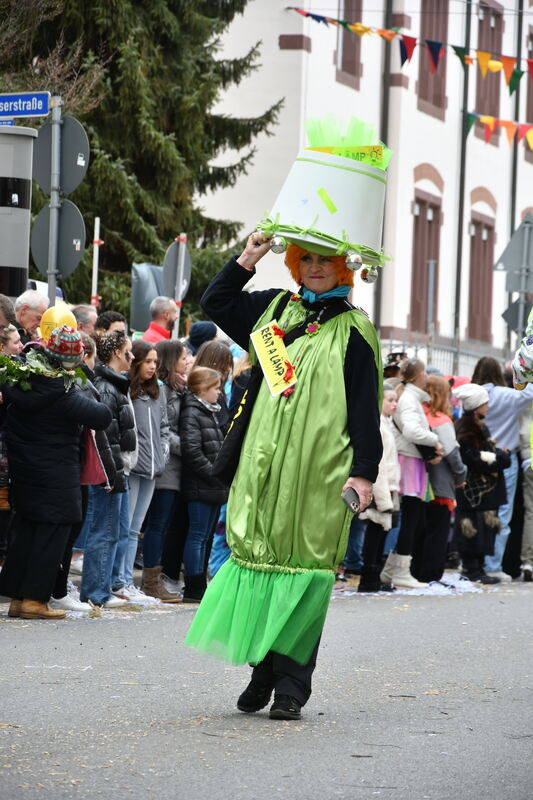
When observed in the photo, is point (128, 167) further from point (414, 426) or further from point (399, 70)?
point (414, 426)

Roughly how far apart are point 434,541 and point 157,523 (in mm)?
2885

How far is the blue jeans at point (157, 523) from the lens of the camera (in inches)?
431

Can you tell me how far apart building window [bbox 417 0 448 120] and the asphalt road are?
70.3 ft

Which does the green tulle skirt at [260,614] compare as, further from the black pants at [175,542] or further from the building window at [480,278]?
the building window at [480,278]

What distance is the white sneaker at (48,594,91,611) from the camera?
388 inches

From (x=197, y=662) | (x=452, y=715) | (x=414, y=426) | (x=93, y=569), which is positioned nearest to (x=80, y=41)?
(x=414, y=426)

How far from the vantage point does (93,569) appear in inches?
396

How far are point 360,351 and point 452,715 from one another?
1574 mm

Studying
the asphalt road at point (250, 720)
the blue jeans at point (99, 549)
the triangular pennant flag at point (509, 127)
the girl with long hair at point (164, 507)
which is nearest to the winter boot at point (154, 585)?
the girl with long hair at point (164, 507)

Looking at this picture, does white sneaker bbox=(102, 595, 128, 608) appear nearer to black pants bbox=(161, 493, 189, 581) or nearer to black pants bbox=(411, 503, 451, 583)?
black pants bbox=(161, 493, 189, 581)

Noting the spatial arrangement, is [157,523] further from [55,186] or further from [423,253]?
[423,253]

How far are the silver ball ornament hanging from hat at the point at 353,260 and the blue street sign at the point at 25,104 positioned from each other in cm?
576

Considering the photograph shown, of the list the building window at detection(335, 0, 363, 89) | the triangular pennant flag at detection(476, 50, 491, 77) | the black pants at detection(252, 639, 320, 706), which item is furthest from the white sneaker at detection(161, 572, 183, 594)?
the building window at detection(335, 0, 363, 89)

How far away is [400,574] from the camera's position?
41.3 feet
